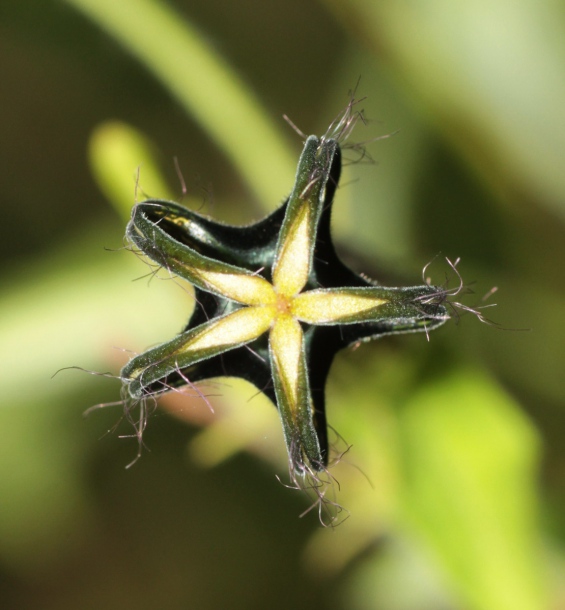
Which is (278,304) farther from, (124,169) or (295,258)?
(124,169)

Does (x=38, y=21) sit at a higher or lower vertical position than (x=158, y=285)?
higher

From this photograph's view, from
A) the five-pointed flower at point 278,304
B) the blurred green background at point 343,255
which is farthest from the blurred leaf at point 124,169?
the five-pointed flower at point 278,304

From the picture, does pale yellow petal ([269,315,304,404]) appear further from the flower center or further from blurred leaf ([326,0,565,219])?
blurred leaf ([326,0,565,219])

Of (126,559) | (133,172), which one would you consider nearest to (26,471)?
(126,559)

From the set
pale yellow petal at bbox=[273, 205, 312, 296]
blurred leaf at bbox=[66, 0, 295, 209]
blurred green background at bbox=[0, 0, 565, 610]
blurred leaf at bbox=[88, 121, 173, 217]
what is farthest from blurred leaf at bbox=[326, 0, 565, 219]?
pale yellow petal at bbox=[273, 205, 312, 296]

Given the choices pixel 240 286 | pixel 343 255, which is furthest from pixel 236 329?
pixel 343 255

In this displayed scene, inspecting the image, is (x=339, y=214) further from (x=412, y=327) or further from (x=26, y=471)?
(x=26, y=471)
